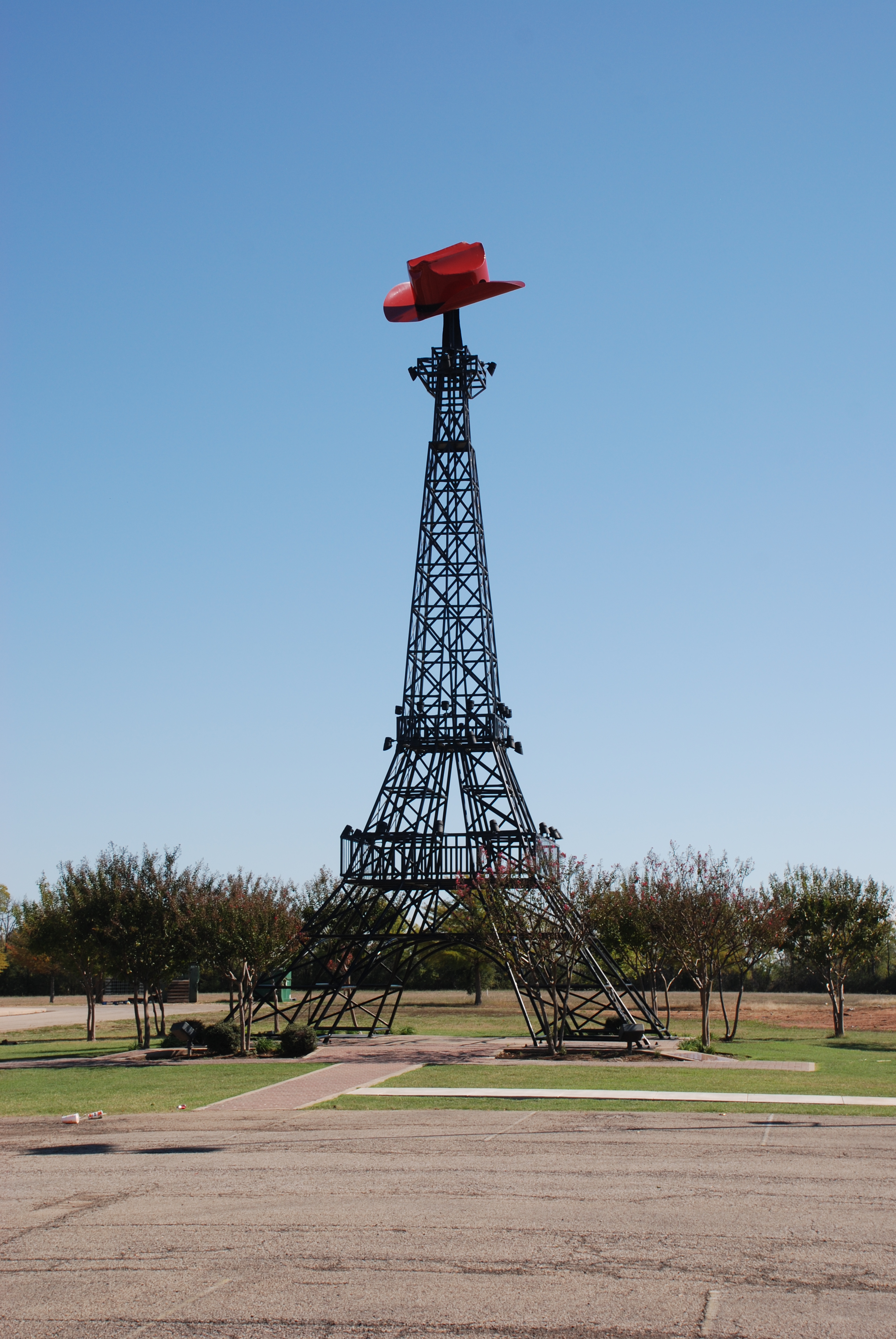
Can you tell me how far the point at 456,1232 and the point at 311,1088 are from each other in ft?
39.5

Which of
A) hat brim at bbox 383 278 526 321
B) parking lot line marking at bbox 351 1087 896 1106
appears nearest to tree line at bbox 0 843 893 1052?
parking lot line marking at bbox 351 1087 896 1106

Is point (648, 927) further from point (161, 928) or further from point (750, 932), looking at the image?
point (161, 928)

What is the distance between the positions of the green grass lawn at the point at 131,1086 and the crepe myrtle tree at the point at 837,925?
2053cm

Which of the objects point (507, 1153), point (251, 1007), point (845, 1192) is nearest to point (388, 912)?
point (251, 1007)

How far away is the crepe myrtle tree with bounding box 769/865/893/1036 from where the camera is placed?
39594 mm

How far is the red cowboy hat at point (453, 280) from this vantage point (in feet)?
126

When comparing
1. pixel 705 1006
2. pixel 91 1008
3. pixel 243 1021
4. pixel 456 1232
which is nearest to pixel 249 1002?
pixel 243 1021

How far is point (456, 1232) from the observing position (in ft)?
34.9

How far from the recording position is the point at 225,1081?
2348 centimetres

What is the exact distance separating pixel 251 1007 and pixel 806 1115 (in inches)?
694

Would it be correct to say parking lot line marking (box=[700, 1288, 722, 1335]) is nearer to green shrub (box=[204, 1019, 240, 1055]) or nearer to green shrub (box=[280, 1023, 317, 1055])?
green shrub (box=[280, 1023, 317, 1055])

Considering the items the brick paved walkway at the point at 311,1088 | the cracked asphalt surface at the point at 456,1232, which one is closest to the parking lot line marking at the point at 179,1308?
the cracked asphalt surface at the point at 456,1232

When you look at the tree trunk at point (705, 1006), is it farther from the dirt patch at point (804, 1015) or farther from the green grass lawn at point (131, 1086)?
the green grass lawn at point (131, 1086)

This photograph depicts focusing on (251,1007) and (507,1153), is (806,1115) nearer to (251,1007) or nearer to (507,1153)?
(507,1153)
